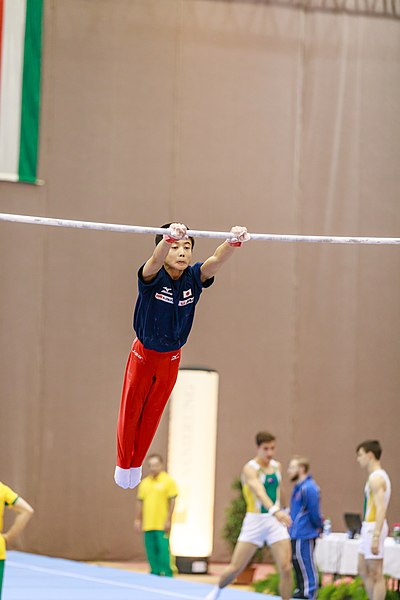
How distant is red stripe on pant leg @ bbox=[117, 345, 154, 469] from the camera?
6137 millimetres

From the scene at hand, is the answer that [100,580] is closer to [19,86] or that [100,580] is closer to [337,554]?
[337,554]

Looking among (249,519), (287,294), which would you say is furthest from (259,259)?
(249,519)


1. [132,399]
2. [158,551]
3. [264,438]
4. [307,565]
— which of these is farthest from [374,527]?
[158,551]

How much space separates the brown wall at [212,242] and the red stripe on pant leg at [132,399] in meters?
8.18

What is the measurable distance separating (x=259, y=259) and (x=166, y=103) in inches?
104

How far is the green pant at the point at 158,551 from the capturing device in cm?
1248

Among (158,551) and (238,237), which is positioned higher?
(238,237)

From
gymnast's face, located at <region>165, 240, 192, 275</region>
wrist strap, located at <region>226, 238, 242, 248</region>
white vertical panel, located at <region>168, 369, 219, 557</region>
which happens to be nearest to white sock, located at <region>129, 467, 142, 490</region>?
gymnast's face, located at <region>165, 240, 192, 275</region>

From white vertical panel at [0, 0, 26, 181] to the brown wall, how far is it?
453 mm

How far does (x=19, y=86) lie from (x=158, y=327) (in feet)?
29.9

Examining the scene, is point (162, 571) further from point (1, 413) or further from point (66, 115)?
point (66, 115)

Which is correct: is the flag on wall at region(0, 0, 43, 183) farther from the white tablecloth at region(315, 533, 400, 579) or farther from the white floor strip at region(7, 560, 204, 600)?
the white tablecloth at region(315, 533, 400, 579)

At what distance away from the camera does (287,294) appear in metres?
15.1

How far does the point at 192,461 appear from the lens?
42.8 ft
